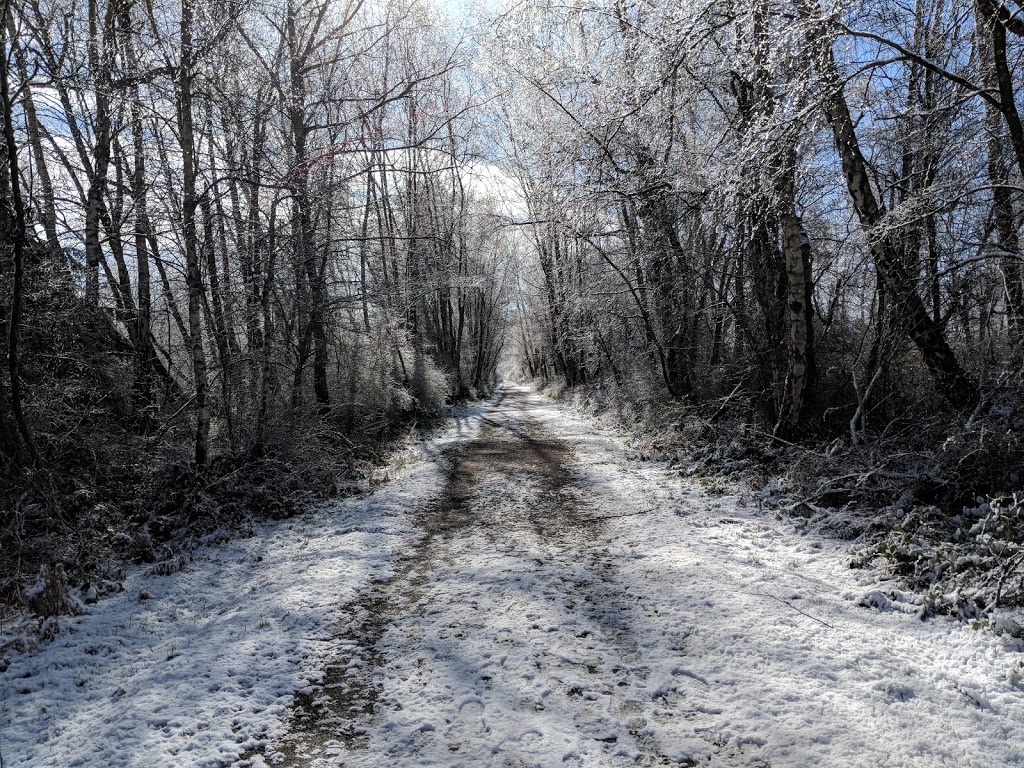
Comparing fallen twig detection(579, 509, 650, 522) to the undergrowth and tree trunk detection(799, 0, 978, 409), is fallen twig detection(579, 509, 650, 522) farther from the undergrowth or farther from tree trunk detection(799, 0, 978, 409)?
tree trunk detection(799, 0, 978, 409)

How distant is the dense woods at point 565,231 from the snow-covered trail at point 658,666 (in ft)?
7.40

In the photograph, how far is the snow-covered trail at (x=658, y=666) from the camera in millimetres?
2947

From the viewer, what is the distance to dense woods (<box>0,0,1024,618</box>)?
18.9 ft

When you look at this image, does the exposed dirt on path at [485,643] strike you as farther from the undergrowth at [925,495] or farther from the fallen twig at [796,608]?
the undergrowth at [925,495]

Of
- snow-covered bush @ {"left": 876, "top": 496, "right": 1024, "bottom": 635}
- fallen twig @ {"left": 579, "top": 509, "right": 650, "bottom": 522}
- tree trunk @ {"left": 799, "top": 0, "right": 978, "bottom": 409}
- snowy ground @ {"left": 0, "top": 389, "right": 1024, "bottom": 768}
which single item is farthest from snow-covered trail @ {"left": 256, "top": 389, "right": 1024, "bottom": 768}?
tree trunk @ {"left": 799, "top": 0, "right": 978, "bottom": 409}

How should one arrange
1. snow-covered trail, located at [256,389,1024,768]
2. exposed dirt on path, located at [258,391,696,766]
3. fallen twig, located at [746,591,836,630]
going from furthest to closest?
fallen twig, located at [746,591,836,630], exposed dirt on path, located at [258,391,696,766], snow-covered trail, located at [256,389,1024,768]

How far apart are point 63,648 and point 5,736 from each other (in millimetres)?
1143

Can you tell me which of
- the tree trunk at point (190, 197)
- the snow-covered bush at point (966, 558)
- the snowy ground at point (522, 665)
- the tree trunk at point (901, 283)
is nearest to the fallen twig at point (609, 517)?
the snowy ground at point (522, 665)

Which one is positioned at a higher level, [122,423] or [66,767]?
[122,423]

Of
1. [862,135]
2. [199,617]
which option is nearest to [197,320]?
[199,617]

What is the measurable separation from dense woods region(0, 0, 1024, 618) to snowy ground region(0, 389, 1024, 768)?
5.44 feet

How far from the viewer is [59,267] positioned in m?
7.85

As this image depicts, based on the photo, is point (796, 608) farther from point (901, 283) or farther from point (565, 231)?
point (565, 231)

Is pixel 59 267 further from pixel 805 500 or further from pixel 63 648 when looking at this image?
pixel 805 500
